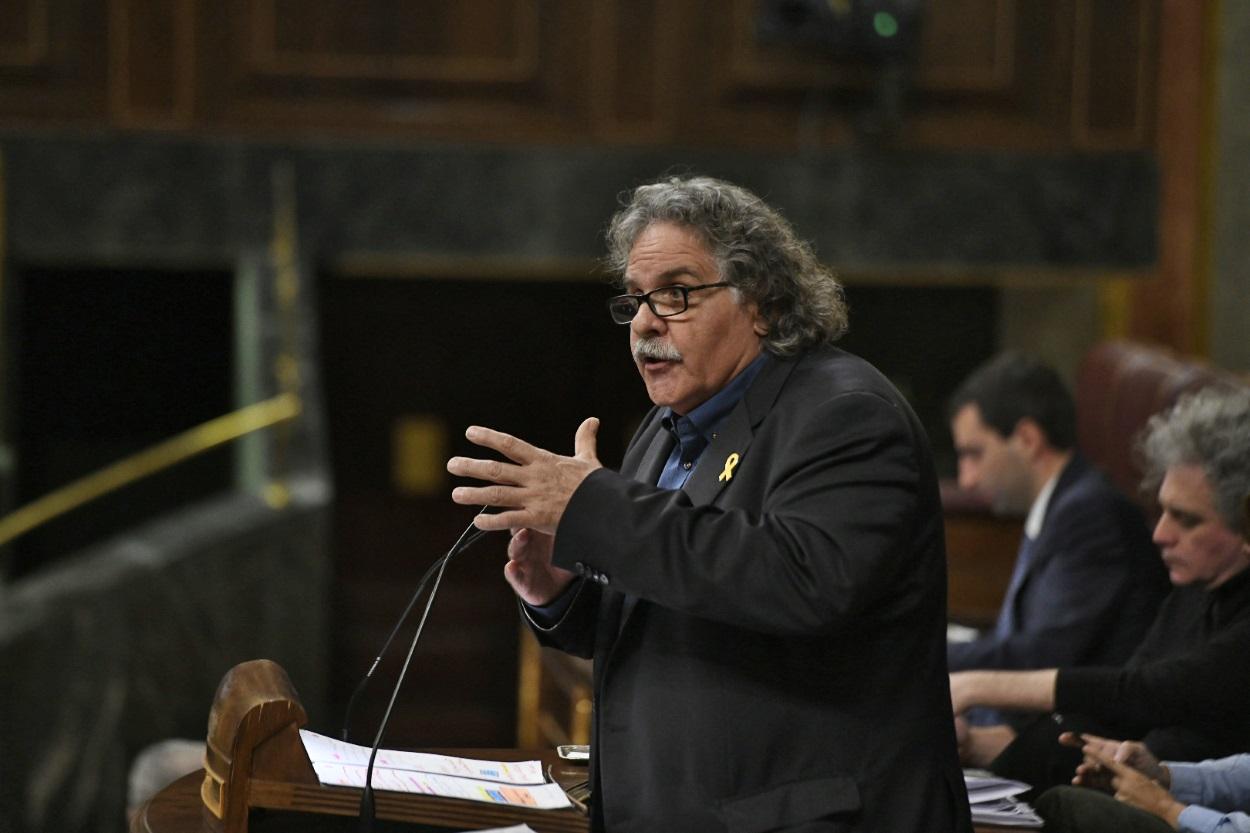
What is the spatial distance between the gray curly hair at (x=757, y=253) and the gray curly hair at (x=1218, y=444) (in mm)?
838

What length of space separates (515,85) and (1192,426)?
3686mm

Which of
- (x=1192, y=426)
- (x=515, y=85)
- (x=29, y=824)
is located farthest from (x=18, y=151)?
A: (x=1192, y=426)

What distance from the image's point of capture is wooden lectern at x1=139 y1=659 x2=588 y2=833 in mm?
1817

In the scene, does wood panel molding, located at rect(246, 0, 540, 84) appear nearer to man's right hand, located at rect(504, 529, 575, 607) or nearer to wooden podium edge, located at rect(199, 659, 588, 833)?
man's right hand, located at rect(504, 529, 575, 607)

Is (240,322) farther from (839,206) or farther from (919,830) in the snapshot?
(919,830)

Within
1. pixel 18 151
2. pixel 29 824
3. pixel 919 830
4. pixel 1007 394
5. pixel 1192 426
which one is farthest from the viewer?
pixel 18 151

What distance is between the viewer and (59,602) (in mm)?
4031

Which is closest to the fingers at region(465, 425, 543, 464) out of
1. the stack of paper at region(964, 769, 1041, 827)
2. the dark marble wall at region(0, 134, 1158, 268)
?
the stack of paper at region(964, 769, 1041, 827)

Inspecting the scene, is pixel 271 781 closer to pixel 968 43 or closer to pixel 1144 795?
pixel 1144 795

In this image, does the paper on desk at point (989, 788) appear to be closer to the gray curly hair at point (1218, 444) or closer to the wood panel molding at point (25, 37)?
the gray curly hair at point (1218, 444)

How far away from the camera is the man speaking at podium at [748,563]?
175 centimetres

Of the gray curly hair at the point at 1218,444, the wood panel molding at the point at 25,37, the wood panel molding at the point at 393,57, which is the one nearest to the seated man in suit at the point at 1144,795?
the gray curly hair at the point at 1218,444

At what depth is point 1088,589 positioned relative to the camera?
3.17m

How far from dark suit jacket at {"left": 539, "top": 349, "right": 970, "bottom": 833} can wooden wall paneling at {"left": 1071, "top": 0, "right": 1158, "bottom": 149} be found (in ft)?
14.0
